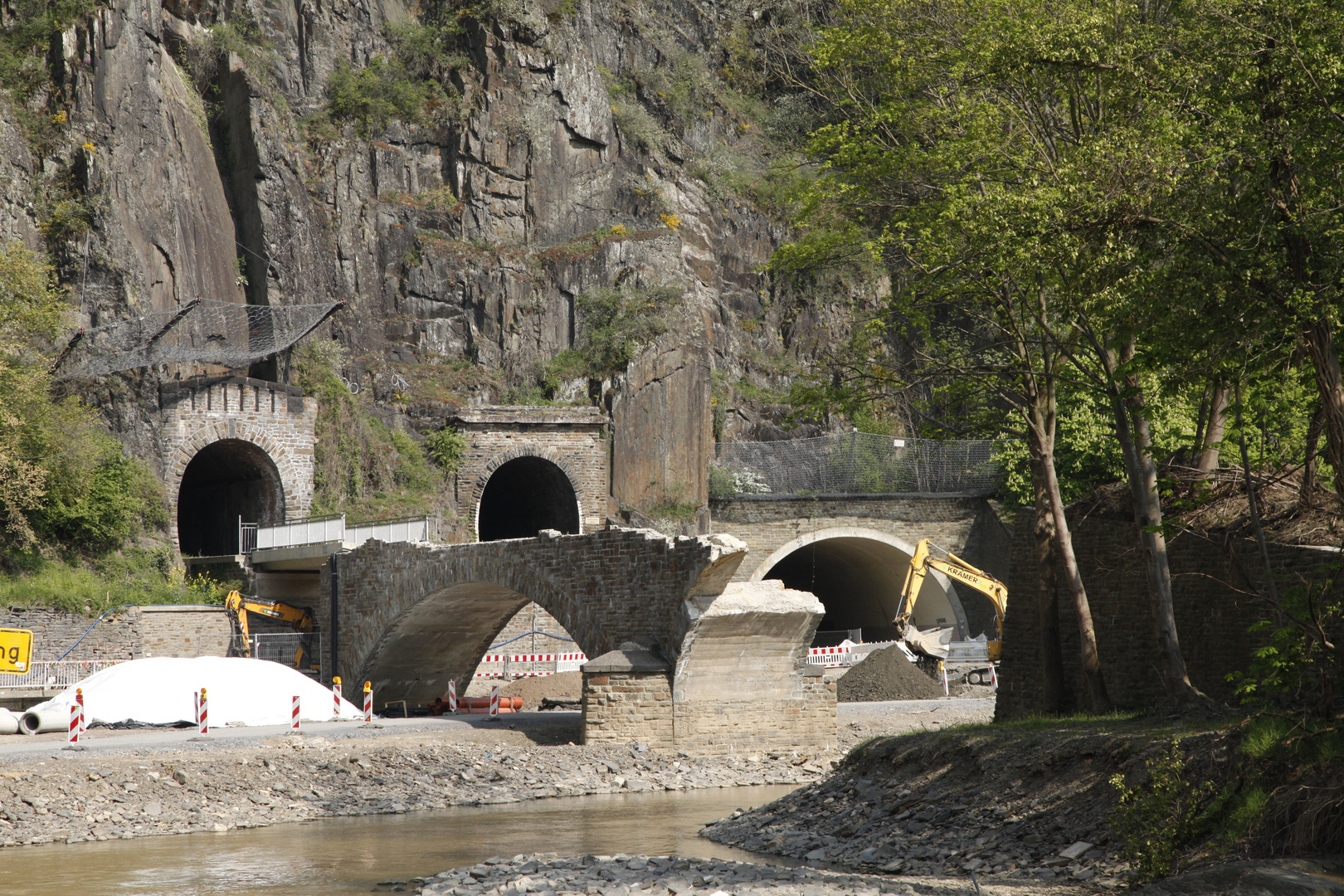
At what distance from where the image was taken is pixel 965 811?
35.7 feet

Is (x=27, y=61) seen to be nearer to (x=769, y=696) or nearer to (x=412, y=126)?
(x=412, y=126)

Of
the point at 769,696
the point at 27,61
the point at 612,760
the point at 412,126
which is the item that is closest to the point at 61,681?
the point at 612,760

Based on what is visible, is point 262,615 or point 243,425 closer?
point 262,615

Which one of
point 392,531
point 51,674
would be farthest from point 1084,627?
point 51,674

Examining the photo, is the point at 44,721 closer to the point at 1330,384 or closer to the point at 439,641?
the point at 439,641

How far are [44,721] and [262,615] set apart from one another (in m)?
8.79

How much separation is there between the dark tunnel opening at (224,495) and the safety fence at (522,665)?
6452mm

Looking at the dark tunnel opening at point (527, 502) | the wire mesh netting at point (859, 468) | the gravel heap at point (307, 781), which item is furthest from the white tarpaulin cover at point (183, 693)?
the wire mesh netting at point (859, 468)

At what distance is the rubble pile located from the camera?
9.47 meters

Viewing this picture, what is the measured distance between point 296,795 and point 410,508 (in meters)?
16.4

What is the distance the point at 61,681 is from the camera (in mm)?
24203

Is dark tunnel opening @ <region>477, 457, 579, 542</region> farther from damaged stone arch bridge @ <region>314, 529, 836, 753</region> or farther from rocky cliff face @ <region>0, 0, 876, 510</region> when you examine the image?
damaged stone arch bridge @ <region>314, 529, 836, 753</region>

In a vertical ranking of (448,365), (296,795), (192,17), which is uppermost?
(192,17)

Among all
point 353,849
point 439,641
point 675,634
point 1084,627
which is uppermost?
point 1084,627
